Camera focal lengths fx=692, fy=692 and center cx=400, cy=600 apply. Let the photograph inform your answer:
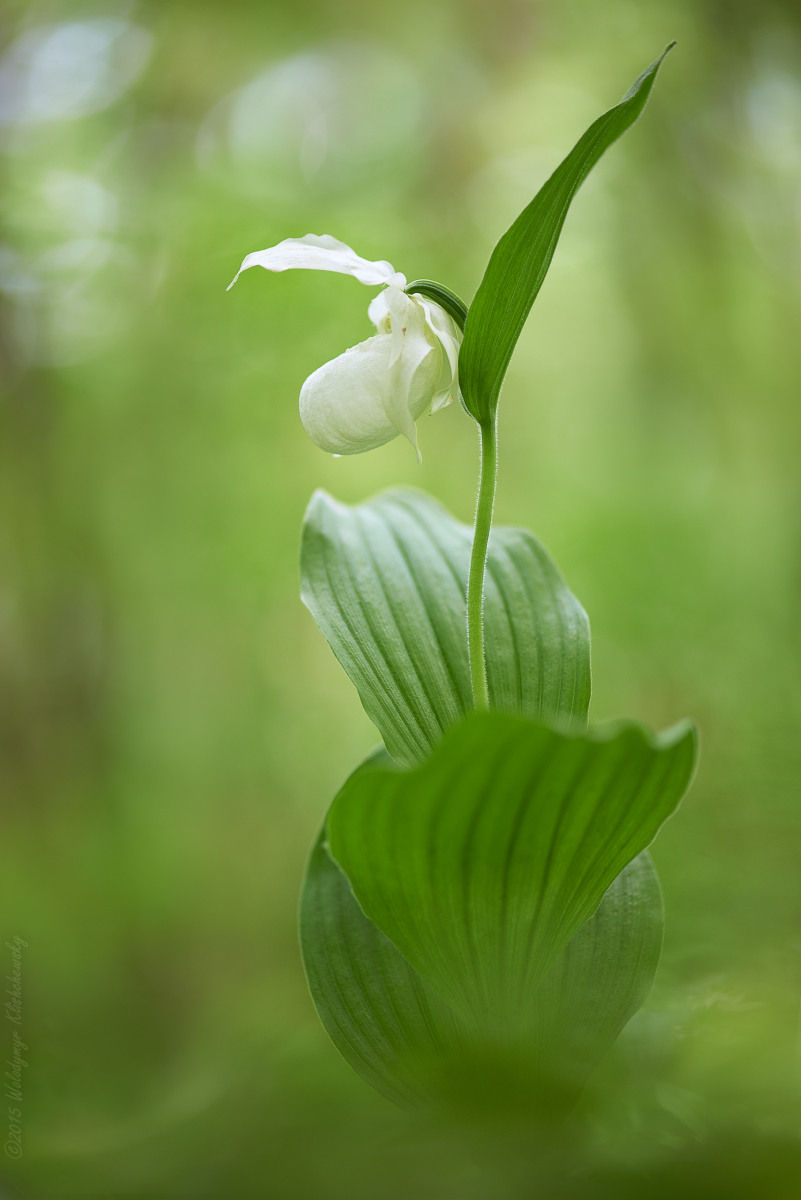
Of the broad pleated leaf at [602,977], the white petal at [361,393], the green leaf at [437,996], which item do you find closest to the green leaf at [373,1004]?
the green leaf at [437,996]

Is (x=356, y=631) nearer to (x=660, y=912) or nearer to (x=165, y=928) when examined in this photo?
(x=660, y=912)

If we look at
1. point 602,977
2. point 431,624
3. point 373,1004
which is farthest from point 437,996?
point 431,624

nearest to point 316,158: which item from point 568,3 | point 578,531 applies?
point 568,3

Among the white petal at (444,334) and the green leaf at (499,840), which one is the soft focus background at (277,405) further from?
the white petal at (444,334)

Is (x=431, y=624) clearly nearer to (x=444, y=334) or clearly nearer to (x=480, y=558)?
(x=480, y=558)

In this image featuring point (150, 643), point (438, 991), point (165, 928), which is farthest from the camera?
point (150, 643)

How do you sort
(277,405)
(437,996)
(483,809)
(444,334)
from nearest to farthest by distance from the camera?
(483,809)
(444,334)
(437,996)
(277,405)
